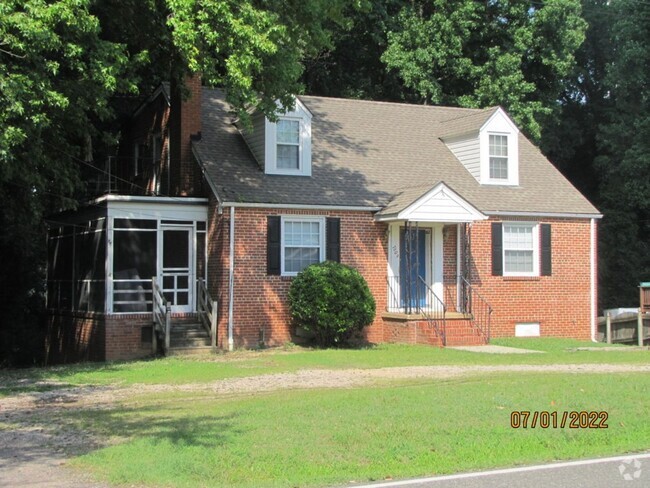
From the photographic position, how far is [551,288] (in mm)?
24953

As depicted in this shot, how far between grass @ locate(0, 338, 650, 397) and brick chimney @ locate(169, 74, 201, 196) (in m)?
5.40

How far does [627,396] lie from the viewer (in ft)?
40.5

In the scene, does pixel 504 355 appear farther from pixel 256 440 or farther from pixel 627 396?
pixel 256 440

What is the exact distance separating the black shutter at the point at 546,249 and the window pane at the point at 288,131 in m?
7.74

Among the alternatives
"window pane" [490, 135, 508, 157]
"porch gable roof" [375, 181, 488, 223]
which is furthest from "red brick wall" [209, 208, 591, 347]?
"window pane" [490, 135, 508, 157]

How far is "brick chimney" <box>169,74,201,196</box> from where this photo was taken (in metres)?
23.2

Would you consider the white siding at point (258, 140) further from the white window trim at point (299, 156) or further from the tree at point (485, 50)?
the tree at point (485, 50)

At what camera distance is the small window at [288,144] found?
2322 cm

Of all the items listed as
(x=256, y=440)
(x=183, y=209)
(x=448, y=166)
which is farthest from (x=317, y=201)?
(x=256, y=440)

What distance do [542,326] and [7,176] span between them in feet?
51.1

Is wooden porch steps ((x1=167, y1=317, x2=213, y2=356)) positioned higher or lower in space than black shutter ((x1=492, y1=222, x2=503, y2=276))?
lower

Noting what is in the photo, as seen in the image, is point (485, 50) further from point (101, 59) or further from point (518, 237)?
point (101, 59)
